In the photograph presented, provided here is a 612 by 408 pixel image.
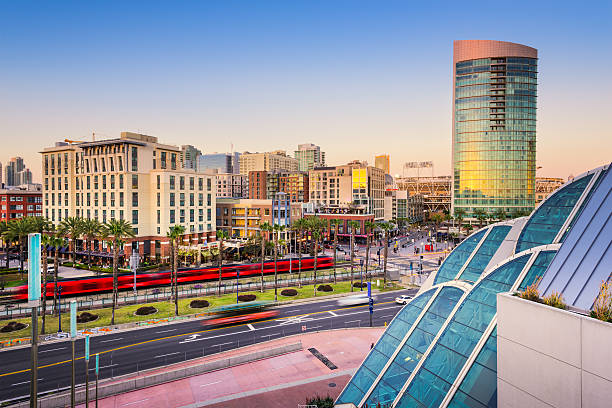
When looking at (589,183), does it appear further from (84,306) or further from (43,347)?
(84,306)

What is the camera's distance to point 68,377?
32625mm

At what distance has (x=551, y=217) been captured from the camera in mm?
27031

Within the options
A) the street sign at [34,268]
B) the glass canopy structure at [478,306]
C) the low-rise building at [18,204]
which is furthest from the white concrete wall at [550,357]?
the low-rise building at [18,204]

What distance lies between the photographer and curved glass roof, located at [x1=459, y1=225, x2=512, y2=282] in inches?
1139

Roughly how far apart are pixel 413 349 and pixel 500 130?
149m

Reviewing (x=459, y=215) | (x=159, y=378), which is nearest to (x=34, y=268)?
(x=159, y=378)

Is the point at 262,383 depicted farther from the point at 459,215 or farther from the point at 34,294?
the point at 459,215

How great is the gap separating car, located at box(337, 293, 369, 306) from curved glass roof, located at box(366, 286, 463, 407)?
3413 cm

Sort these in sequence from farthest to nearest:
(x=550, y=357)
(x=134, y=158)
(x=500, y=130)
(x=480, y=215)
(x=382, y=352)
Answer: (x=500, y=130) < (x=480, y=215) < (x=134, y=158) < (x=382, y=352) < (x=550, y=357)

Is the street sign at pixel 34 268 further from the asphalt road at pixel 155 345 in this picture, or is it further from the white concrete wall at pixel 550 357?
the asphalt road at pixel 155 345

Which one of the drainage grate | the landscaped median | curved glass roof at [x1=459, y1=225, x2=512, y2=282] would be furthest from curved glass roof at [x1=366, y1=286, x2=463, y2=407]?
the landscaped median

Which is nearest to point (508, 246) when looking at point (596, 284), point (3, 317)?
point (596, 284)

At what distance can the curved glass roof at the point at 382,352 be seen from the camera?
78.2 ft

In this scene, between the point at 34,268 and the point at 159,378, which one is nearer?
the point at 34,268
